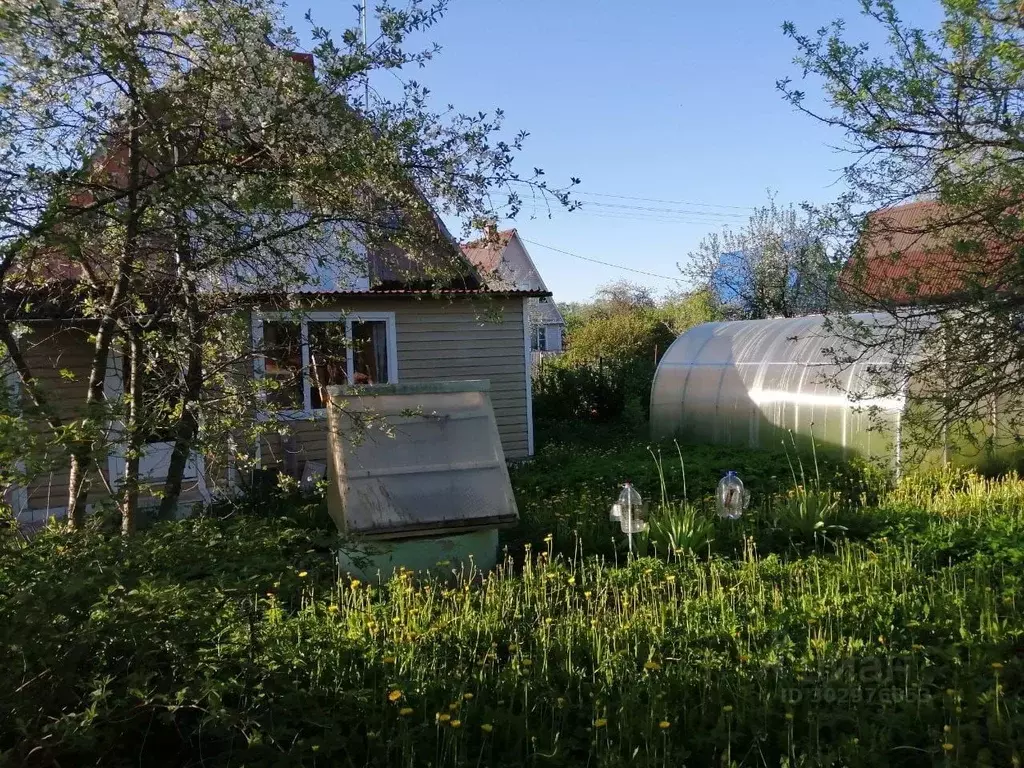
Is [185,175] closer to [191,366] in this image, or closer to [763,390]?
[191,366]

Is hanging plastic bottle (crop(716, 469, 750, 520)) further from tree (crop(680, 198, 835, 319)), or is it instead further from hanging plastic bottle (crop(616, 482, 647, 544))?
tree (crop(680, 198, 835, 319))

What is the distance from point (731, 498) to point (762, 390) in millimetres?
5677

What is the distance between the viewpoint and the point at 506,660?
408 cm

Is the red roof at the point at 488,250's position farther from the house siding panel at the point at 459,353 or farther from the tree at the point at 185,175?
the house siding panel at the point at 459,353

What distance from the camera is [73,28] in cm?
355

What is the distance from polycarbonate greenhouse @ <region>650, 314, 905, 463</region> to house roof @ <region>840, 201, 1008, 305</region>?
4159 mm

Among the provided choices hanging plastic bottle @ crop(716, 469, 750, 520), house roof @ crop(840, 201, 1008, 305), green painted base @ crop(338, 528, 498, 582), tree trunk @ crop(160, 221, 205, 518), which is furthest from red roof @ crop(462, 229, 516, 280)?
hanging plastic bottle @ crop(716, 469, 750, 520)

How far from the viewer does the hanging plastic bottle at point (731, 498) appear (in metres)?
6.68

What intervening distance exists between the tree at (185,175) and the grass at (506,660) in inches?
21.6

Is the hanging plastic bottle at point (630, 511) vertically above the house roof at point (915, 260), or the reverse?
the house roof at point (915, 260)

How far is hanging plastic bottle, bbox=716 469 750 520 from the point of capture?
263 inches

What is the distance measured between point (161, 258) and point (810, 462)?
801 cm

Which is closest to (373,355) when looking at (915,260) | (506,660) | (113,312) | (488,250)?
(488,250)

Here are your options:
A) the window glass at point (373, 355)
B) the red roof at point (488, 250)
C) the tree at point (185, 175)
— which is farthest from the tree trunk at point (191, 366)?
the window glass at point (373, 355)
